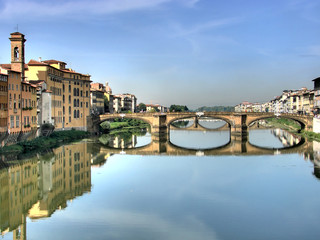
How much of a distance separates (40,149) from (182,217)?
79.1 ft

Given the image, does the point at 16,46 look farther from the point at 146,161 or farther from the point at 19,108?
the point at 146,161

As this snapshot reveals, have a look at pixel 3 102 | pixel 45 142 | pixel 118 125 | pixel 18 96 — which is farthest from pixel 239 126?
pixel 3 102

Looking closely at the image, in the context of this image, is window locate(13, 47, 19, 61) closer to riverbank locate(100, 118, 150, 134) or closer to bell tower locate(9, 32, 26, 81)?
bell tower locate(9, 32, 26, 81)

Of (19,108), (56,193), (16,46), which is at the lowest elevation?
(56,193)

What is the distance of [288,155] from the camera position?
34750 mm

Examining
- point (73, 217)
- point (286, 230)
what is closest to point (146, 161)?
point (73, 217)

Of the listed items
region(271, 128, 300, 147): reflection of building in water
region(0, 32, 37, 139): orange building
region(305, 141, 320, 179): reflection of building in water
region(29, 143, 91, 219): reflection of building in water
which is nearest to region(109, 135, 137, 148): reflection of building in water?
region(29, 143, 91, 219): reflection of building in water

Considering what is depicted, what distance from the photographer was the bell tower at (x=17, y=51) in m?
36.1

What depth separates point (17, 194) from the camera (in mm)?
19922

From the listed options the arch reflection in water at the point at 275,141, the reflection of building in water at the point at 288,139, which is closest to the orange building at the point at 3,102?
the arch reflection in water at the point at 275,141

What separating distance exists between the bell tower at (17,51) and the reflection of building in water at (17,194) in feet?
40.1

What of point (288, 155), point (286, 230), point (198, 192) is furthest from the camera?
point (288, 155)

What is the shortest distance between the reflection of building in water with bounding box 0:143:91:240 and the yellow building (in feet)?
42.2

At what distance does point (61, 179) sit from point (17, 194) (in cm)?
451
